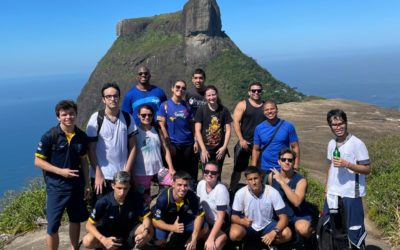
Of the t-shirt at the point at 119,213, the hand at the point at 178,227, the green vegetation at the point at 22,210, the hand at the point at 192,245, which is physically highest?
the t-shirt at the point at 119,213

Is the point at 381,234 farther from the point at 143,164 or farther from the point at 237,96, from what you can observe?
the point at 237,96

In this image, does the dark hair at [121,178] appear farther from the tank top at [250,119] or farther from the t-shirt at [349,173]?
the t-shirt at [349,173]

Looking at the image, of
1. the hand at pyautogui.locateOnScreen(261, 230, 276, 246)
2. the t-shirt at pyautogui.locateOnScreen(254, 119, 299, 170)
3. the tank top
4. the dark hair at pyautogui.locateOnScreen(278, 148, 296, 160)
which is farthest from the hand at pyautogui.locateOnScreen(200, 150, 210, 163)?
the hand at pyautogui.locateOnScreen(261, 230, 276, 246)

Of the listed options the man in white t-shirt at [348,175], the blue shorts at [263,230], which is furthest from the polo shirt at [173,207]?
the man in white t-shirt at [348,175]

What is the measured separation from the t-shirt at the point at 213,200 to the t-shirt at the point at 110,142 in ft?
4.18

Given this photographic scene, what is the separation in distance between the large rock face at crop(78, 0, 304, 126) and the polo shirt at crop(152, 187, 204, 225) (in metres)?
81.0

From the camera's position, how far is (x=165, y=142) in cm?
653

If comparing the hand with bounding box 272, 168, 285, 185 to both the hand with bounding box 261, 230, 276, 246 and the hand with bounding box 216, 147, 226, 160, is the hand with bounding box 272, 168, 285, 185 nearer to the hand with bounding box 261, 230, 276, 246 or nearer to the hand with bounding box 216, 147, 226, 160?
the hand with bounding box 261, 230, 276, 246

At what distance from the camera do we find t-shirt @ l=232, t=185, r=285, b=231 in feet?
19.0

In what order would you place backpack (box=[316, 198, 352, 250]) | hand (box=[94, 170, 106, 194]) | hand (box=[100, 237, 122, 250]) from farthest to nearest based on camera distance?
hand (box=[94, 170, 106, 194])
backpack (box=[316, 198, 352, 250])
hand (box=[100, 237, 122, 250])

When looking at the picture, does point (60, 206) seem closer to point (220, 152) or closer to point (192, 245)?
point (192, 245)

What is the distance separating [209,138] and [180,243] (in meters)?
1.82

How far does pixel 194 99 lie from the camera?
6.87m

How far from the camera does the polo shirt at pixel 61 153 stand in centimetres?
532
